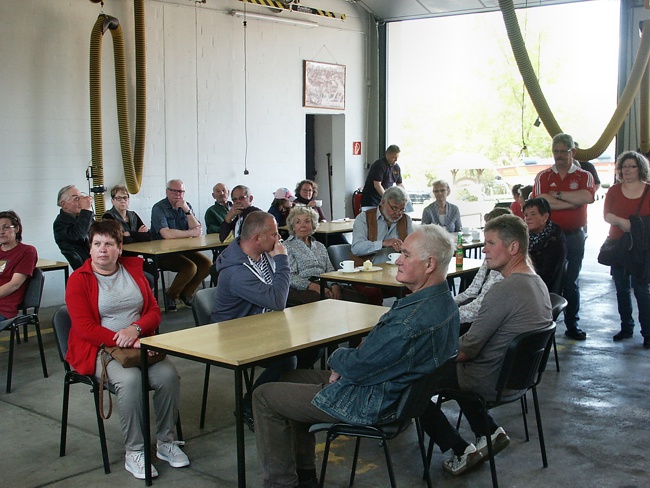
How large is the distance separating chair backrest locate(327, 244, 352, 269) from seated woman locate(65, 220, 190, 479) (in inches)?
98.4

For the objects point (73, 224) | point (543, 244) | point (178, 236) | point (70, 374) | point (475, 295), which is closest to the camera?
point (70, 374)

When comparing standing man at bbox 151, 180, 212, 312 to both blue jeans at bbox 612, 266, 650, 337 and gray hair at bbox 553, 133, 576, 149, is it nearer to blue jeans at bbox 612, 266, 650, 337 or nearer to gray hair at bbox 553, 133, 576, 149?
gray hair at bbox 553, 133, 576, 149

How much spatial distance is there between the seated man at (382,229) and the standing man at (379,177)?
433cm

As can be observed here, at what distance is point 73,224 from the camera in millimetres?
6844

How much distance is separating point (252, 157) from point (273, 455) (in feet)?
24.9

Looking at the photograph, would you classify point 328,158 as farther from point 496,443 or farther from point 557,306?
point 496,443

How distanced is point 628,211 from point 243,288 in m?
3.60

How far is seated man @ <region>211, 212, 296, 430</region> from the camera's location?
164 inches

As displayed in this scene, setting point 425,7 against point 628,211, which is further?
point 425,7

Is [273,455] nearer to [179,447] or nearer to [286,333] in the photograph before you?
[286,333]

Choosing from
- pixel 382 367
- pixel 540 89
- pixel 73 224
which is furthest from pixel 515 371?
pixel 540 89

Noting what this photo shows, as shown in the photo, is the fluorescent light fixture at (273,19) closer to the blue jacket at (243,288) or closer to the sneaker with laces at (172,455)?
the blue jacket at (243,288)

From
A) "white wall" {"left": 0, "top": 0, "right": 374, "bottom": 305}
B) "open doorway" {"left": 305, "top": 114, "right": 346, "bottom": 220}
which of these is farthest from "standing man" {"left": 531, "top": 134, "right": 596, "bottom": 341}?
"open doorway" {"left": 305, "top": 114, "right": 346, "bottom": 220}

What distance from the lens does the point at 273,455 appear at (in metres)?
3.21
